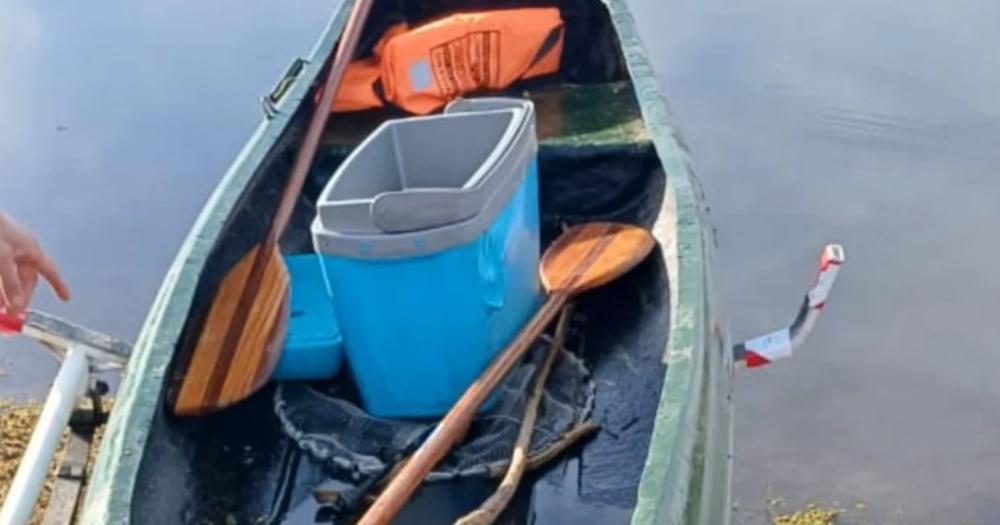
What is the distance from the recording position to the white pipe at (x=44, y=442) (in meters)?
2.98

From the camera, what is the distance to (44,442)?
3129 mm

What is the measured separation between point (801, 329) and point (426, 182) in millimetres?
1057

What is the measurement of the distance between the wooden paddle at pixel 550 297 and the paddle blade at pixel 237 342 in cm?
44

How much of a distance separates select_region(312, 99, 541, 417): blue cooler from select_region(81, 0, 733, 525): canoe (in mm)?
250

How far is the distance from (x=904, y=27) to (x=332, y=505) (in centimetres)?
453

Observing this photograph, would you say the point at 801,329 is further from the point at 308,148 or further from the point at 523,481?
the point at 308,148

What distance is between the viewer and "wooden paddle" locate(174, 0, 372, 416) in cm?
294

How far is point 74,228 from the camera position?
5.76 metres

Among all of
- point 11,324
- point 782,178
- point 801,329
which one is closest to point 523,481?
point 801,329

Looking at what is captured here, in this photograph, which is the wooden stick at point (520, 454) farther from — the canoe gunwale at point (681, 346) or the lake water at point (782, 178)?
the lake water at point (782, 178)

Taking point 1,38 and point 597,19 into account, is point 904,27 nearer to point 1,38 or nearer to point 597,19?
point 597,19

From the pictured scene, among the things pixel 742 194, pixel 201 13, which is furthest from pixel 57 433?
pixel 201 13

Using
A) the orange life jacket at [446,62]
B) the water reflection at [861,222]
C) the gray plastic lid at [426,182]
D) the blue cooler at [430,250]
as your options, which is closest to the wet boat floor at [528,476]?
the blue cooler at [430,250]

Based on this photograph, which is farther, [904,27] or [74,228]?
[904,27]
